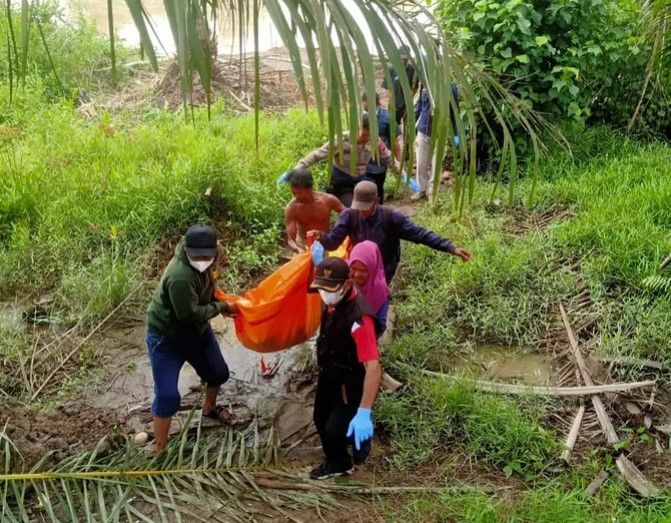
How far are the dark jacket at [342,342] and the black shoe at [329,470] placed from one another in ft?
1.56

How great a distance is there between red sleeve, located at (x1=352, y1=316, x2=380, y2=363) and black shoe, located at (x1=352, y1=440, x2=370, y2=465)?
0.59m

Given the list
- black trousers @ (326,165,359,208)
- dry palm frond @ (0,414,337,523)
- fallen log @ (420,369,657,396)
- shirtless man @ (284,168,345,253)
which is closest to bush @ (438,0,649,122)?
black trousers @ (326,165,359,208)

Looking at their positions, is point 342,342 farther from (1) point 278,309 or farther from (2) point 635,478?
(2) point 635,478

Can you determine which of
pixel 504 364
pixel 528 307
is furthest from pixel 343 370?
pixel 528 307

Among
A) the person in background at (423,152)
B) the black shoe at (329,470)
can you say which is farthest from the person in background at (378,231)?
the person in background at (423,152)

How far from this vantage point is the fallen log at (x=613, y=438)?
10.6ft

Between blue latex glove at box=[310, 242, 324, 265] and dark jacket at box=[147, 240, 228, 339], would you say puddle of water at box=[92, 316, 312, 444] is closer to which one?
dark jacket at box=[147, 240, 228, 339]

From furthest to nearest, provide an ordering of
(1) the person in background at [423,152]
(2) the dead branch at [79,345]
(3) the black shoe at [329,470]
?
(1) the person in background at [423,152], (2) the dead branch at [79,345], (3) the black shoe at [329,470]

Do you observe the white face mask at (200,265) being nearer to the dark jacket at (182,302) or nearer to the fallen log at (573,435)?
the dark jacket at (182,302)

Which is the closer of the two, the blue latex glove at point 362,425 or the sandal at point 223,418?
the blue latex glove at point 362,425

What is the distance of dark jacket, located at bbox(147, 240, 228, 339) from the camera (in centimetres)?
318

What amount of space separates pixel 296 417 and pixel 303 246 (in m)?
1.14

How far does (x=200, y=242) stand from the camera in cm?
316

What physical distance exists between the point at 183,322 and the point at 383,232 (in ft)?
4.10
